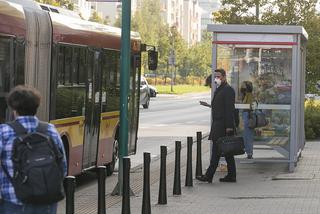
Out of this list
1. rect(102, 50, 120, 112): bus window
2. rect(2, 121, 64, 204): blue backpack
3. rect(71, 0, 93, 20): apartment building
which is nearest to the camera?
rect(2, 121, 64, 204): blue backpack

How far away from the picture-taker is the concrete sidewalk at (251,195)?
10109mm

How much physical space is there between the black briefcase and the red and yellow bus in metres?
2.13

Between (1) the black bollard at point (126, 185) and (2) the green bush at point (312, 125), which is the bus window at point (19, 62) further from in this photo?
(2) the green bush at point (312, 125)

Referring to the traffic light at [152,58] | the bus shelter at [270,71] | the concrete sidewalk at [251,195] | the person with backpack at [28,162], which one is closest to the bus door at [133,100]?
the traffic light at [152,58]

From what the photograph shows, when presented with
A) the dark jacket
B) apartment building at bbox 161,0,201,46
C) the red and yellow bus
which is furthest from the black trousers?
apartment building at bbox 161,0,201,46

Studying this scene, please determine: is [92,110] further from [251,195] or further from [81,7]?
[81,7]

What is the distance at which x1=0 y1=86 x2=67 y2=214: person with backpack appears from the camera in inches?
201

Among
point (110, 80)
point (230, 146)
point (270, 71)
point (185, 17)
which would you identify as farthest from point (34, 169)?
point (185, 17)

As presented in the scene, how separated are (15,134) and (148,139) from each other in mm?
18293

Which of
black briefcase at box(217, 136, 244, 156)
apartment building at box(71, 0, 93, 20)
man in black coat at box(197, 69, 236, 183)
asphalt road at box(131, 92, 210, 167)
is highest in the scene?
apartment building at box(71, 0, 93, 20)

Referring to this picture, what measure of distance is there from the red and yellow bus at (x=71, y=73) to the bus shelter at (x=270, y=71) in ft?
5.87

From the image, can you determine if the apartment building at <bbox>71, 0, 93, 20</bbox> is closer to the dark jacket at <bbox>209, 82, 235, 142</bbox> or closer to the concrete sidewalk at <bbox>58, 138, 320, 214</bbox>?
the concrete sidewalk at <bbox>58, 138, 320, 214</bbox>

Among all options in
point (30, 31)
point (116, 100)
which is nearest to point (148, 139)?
point (116, 100)

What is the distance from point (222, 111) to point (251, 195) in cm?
179
